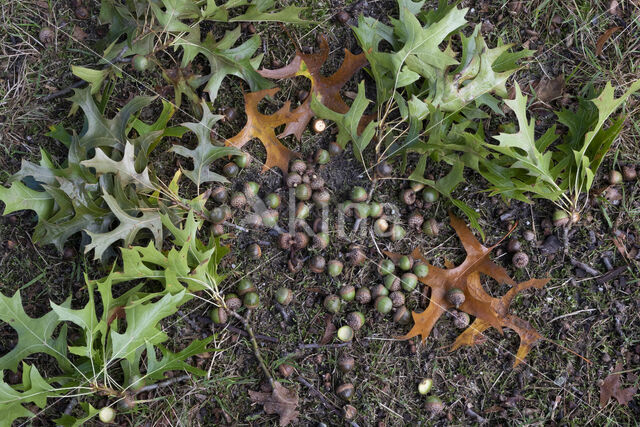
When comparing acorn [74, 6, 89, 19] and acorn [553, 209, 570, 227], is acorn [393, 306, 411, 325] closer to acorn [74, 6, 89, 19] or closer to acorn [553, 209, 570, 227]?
acorn [553, 209, 570, 227]

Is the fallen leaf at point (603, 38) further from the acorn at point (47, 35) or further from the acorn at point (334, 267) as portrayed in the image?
the acorn at point (47, 35)

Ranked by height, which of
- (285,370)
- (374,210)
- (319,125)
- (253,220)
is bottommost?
(285,370)

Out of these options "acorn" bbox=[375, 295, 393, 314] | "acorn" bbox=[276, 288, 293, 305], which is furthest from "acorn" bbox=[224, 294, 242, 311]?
"acorn" bbox=[375, 295, 393, 314]

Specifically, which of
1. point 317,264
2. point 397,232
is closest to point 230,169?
point 317,264

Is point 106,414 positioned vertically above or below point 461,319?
below

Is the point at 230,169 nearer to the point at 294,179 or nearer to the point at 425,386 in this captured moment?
the point at 294,179

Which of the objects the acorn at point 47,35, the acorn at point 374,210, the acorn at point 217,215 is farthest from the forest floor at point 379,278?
the acorn at point 217,215

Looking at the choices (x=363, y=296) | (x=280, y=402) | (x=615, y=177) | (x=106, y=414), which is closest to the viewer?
(x=106, y=414)
